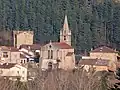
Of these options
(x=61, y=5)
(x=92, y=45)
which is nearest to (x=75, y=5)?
(x=61, y=5)

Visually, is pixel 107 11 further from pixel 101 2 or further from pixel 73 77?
pixel 73 77

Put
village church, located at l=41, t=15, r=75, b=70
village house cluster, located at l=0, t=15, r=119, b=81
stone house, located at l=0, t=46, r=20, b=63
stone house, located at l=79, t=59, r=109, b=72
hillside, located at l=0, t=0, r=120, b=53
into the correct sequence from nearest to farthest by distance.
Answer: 1. village house cluster, located at l=0, t=15, r=119, b=81
2. stone house, located at l=79, t=59, r=109, b=72
3. village church, located at l=41, t=15, r=75, b=70
4. stone house, located at l=0, t=46, r=20, b=63
5. hillside, located at l=0, t=0, r=120, b=53

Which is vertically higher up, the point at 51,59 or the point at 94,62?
the point at 51,59

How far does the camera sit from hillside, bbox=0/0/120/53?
6331 centimetres

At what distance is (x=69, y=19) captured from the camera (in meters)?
67.7

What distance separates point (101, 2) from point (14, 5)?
11.5 m

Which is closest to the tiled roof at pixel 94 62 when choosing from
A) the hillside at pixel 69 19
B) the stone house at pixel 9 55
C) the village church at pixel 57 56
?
the village church at pixel 57 56

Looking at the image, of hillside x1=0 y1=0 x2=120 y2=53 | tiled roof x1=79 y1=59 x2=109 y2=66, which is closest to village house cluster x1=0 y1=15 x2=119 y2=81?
tiled roof x1=79 y1=59 x2=109 y2=66

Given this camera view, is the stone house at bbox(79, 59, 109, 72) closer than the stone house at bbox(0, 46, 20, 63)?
Yes

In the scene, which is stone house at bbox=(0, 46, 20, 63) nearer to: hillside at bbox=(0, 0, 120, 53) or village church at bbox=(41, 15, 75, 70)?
village church at bbox=(41, 15, 75, 70)

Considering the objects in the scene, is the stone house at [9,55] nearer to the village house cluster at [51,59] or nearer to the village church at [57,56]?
the village house cluster at [51,59]

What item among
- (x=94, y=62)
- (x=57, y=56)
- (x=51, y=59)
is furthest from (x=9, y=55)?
(x=94, y=62)

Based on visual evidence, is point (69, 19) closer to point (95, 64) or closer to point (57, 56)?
point (57, 56)

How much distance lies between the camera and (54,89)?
2722 cm
